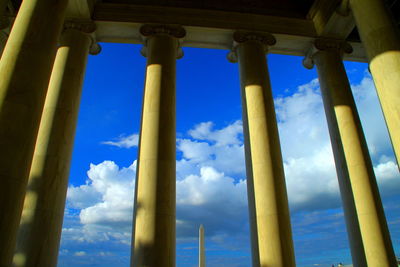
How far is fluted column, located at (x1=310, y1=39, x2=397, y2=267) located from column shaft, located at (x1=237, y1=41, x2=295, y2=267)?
4083 cm

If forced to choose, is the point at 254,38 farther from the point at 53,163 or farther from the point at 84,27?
the point at 53,163

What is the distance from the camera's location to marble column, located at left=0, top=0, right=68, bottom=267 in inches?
2847

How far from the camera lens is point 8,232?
234ft

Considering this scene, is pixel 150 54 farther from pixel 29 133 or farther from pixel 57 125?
pixel 29 133

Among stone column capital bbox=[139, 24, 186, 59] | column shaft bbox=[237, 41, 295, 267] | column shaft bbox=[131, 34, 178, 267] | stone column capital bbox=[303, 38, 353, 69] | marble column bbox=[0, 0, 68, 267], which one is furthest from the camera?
stone column capital bbox=[303, 38, 353, 69]

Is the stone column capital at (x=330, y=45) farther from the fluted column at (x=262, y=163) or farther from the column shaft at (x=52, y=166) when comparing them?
the column shaft at (x=52, y=166)

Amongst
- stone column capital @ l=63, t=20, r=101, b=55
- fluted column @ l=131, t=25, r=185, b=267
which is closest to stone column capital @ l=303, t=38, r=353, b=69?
fluted column @ l=131, t=25, r=185, b=267

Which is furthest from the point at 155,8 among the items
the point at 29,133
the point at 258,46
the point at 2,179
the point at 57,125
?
the point at 2,179

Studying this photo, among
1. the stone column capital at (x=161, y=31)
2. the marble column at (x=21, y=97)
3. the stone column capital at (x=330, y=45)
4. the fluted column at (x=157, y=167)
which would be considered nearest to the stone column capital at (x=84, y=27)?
the stone column capital at (x=161, y=31)

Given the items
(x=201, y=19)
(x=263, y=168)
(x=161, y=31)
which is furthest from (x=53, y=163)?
(x=201, y=19)

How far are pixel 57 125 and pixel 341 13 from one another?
16862cm

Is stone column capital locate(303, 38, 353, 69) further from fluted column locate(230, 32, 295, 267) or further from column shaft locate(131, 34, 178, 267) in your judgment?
column shaft locate(131, 34, 178, 267)

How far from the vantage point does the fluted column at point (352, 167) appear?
463ft

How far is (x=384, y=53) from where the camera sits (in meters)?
110
